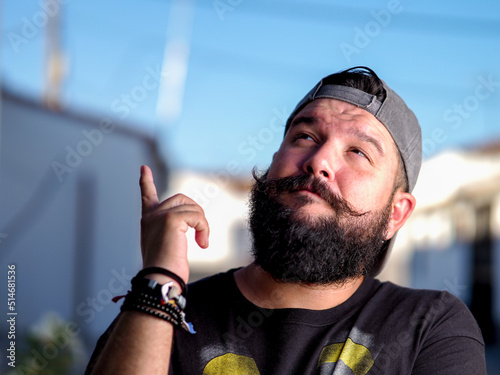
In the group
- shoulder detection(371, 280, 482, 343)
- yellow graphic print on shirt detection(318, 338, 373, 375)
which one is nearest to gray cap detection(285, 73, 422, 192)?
shoulder detection(371, 280, 482, 343)

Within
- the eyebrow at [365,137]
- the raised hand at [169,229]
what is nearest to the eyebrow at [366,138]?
the eyebrow at [365,137]

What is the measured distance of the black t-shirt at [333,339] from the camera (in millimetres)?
1838

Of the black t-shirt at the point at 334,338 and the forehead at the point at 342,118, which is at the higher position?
the forehead at the point at 342,118

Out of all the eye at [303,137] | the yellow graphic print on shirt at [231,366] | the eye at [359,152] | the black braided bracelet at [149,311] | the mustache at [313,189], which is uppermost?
the eye at [303,137]

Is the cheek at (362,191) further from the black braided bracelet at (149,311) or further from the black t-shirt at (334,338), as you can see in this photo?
the black braided bracelet at (149,311)

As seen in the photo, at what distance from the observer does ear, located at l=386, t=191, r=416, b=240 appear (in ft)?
7.80

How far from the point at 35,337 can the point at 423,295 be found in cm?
381

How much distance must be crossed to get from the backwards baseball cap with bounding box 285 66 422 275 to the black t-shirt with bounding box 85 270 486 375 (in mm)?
522

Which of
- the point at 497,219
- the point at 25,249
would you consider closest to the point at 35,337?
the point at 25,249

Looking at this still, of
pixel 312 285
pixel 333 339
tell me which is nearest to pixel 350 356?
pixel 333 339

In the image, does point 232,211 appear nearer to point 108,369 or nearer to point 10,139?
point 10,139

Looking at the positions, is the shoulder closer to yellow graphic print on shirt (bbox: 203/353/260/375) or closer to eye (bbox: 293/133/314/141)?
yellow graphic print on shirt (bbox: 203/353/260/375)

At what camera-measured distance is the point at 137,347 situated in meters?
1.53

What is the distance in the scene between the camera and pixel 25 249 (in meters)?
7.03
